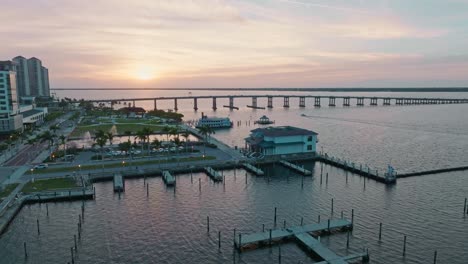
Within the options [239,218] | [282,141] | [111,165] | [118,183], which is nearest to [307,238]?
[239,218]

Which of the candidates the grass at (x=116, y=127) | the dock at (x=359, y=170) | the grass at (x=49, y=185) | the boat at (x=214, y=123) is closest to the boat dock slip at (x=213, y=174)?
the grass at (x=49, y=185)

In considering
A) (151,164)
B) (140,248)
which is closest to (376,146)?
(151,164)

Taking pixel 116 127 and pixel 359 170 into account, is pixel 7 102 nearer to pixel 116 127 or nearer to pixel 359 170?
pixel 116 127

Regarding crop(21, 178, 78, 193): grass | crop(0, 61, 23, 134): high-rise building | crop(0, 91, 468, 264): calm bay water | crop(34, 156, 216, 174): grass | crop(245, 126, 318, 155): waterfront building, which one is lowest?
crop(0, 91, 468, 264): calm bay water

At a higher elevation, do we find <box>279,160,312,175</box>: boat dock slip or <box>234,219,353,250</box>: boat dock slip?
<box>279,160,312,175</box>: boat dock slip

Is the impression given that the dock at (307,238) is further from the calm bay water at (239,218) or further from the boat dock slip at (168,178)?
the boat dock slip at (168,178)

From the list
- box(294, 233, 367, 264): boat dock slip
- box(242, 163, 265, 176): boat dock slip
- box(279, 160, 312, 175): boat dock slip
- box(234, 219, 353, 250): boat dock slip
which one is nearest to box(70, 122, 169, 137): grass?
box(242, 163, 265, 176): boat dock slip

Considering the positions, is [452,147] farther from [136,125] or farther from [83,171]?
[136,125]

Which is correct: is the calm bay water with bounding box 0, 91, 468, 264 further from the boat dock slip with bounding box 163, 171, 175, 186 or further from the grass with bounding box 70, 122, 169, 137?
the grass with bounding box 70, 122, 169, 137
